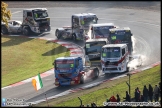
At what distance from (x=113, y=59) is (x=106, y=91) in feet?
19.7

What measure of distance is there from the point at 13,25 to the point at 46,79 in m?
18.1

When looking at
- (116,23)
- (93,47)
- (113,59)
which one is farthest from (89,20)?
(113,59)

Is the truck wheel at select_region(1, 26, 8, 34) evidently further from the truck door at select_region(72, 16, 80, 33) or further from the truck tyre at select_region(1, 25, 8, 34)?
the truck door at select_region(72, 16, 80, 33)

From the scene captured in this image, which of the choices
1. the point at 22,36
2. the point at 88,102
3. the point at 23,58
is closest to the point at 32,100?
the point at 88,102

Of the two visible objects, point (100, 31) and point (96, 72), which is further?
point (100, 31)

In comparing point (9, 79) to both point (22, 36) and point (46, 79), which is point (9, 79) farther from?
point (22, 36)

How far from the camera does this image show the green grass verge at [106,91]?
80.8ft

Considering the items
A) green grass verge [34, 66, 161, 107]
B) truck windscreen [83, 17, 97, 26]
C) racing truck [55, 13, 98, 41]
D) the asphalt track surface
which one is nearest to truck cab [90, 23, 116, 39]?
the asphalt track surface

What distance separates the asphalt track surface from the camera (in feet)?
101

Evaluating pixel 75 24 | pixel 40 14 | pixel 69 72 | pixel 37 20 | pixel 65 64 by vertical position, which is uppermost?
pixel 40 14

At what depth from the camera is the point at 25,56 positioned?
41031mm

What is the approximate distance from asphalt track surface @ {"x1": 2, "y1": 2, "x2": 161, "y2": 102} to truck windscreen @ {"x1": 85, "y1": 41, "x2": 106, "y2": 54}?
269 centimetres

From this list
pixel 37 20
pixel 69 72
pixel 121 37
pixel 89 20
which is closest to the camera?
pixel 69 72

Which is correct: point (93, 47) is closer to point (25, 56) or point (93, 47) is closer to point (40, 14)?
point (25, 56)
